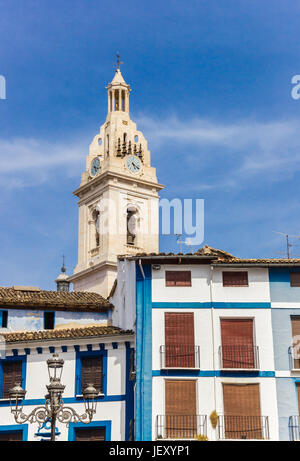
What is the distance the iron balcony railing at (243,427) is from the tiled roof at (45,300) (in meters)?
10.6

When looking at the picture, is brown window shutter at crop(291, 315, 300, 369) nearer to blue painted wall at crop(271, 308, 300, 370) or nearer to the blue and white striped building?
the blue and white striped building

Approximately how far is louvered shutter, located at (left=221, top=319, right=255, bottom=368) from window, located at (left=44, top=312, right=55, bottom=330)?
373 inches

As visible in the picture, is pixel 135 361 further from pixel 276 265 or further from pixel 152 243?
pixel 152 243

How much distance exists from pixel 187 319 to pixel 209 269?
227 centimetres

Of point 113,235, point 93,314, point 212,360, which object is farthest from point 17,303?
point 113,235

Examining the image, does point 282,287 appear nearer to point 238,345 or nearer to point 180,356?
point 238,345

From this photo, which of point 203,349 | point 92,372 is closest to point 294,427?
point 203,349

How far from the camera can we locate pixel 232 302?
102ft

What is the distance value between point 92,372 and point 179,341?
4.00 metres

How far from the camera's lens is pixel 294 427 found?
29484 millimetres

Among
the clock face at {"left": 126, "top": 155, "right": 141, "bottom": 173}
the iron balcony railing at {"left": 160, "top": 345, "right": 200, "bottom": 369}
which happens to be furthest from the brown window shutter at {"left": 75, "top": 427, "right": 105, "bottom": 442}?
the clock face at {"left": 126, "top": 155, "right": 141, "bottom": 173}

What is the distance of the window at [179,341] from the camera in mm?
29938

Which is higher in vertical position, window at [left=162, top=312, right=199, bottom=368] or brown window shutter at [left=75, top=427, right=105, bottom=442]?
window at [left=162, top=312, right=199, bottom=368]

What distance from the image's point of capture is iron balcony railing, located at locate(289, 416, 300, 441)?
29375 millimetres
